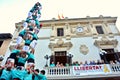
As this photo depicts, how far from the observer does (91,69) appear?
40.7ft

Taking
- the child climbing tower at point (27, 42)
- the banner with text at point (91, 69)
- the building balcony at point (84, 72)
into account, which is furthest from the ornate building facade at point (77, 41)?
the child climbing tower at point (27, 42)

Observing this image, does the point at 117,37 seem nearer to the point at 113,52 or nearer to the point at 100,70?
the point at 113,52

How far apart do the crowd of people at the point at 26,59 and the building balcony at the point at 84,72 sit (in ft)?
12.7

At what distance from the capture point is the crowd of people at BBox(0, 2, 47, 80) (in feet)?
21.4

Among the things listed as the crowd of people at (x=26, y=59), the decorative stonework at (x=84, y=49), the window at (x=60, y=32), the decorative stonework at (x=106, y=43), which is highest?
the window at (x=60, y=32)

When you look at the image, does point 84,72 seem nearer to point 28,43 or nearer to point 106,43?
point 106,43

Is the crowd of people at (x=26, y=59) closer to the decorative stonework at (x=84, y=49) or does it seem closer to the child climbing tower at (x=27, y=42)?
the child climbing tower at (x=27, y=42)

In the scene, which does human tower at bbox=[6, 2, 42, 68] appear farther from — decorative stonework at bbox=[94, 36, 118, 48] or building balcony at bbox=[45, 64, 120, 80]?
decorative stonework at bbox=[94, 36, 118, 48]

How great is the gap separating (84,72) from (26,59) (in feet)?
18.5

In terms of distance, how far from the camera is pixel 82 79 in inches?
483

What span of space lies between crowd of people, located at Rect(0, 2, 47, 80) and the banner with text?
4530 millimetres

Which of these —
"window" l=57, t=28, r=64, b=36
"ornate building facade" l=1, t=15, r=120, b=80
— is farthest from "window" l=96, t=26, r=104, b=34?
"window" l=57, t=28, r=64, b=36

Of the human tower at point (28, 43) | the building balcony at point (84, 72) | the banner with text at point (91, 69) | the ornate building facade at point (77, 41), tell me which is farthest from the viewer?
the ornate building facade at point (77, 41)

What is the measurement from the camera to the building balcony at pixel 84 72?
12.1m
